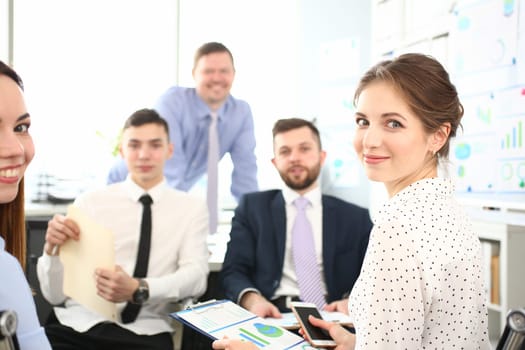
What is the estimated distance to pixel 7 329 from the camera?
0.57m

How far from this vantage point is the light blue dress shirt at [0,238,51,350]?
823mm

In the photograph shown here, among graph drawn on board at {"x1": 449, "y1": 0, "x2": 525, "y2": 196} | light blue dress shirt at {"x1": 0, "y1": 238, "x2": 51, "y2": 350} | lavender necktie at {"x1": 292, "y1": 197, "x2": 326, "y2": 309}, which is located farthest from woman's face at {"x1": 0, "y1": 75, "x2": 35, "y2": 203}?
graph drawn on board at {"x1": 449, "y1": 0, "x2": 525, "y2": 196}

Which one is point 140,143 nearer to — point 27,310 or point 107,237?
point 107,237

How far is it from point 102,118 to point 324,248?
255 cm

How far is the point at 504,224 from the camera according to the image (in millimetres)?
2240

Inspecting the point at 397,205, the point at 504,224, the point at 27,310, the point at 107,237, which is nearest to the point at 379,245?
the point at 397,205

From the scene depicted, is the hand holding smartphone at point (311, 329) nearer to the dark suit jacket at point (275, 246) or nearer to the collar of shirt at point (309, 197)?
the dark suit jacket at point (275, 246)

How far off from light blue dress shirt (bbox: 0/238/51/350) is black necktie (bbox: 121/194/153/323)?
3.22 ft

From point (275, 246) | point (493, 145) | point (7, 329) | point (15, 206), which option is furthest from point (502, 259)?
point (7, 329)

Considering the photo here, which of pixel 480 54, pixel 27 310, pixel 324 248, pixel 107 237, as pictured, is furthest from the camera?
pixel 480 54

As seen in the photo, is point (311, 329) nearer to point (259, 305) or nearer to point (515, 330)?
point (259, 305)

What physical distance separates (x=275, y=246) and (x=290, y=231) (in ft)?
0.28

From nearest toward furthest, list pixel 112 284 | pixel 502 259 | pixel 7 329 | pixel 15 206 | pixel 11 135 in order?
pixel 7 329, pixel 11 135, pixel 15 206, pixel 112 284, pixel 502 259

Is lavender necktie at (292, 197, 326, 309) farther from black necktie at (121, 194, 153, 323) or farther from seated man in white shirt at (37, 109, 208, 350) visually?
black necktie at (121, 194, 153, 323)
